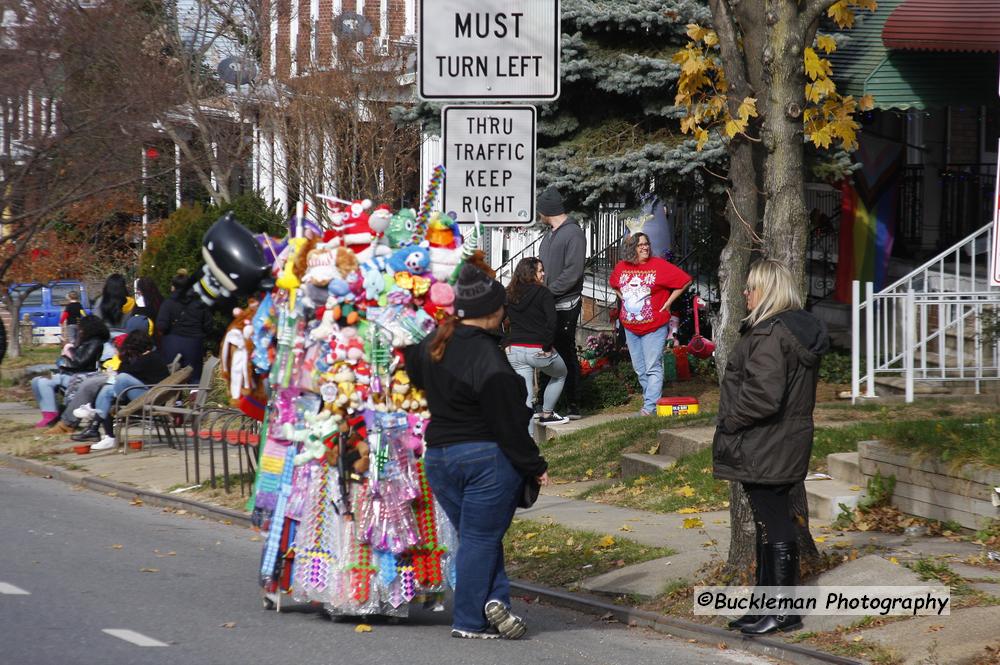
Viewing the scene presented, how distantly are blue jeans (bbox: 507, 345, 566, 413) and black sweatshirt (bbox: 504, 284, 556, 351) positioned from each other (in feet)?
0.30

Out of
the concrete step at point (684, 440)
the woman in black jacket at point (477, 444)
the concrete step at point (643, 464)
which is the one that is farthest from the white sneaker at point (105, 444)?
the woman in black jacket at point (477, 444)

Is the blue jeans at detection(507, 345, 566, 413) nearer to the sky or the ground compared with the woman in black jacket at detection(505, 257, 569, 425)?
nearer to the ground

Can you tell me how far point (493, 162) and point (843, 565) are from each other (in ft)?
10.6

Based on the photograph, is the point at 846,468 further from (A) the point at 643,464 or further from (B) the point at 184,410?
(B) the point at 184,410

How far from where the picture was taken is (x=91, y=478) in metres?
13.4

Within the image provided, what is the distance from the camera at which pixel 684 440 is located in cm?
1177

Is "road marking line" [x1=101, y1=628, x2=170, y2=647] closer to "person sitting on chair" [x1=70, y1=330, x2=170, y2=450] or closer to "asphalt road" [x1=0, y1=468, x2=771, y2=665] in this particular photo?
"asphalt road" [x1=0, y1=468, x2=771, y2=665]

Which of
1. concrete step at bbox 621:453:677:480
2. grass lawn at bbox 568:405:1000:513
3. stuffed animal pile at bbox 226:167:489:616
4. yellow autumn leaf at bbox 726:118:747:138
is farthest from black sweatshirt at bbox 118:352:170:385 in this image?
yellow autumn leaf at bbox 726:118:747:138

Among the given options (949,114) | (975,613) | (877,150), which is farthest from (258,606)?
(949,114)

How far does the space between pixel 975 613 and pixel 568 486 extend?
17.6 feet

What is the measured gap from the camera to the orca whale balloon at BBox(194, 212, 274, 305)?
7.62 m

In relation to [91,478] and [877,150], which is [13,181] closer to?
[91,478]

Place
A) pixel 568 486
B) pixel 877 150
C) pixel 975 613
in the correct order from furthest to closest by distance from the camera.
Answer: pixel 877 150 → pixel 568 486 → pixel 975 613

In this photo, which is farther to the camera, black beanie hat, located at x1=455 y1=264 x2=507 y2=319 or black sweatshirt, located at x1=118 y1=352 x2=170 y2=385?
black sweatshirt, located at x1=118 y1=352 x2=170 y2=385
